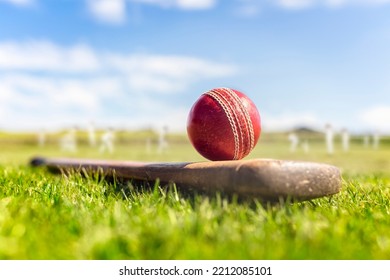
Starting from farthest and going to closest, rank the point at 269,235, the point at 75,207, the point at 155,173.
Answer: the point at 155,173 < the point at 75,207 < the point at 269,235

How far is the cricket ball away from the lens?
3.86 meters

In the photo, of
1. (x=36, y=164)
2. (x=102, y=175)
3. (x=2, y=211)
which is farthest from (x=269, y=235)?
(x=36, y=164)

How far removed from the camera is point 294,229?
A: 8.59 ft

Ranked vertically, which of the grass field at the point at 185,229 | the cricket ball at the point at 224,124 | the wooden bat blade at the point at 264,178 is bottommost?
the grass field at the point at 185,229

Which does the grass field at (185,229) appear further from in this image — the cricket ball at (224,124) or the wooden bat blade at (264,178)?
the cricket ball at (224,124)

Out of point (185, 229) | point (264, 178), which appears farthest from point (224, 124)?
point (185, 229)

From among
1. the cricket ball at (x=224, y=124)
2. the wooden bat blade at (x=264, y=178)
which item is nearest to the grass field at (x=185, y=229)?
the wooden bat blade at (x=264, y=178)

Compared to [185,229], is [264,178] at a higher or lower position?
higher

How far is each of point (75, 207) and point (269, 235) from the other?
141 cm

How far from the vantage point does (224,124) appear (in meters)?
3.85

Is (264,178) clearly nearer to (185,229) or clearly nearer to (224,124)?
(185,229)

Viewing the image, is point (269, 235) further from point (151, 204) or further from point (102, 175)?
point (102, 175)

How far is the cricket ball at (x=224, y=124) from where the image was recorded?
3861 millimetres

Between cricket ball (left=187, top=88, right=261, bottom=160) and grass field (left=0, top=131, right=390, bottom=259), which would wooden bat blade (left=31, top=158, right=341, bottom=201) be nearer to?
grass field (left=0, top=131, right=390, bottom=259)
